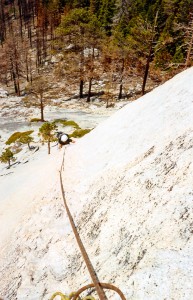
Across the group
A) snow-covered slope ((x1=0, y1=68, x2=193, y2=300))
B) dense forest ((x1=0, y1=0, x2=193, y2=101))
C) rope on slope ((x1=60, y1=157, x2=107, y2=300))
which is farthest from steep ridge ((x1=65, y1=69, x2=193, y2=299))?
dense forest ((x1=0, y1=0, x2=193, y2=101))

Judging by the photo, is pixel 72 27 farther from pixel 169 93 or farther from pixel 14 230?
pixel 14 230

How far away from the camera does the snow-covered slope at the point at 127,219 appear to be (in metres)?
4.26

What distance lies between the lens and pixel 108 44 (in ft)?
133

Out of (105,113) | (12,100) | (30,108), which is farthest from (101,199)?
(12,100)

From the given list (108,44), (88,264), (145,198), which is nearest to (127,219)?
(145,198)

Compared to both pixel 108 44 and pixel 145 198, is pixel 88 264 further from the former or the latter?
pixel 108 44

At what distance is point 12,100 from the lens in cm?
4528

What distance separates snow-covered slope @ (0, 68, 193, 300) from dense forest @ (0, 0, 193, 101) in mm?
11621

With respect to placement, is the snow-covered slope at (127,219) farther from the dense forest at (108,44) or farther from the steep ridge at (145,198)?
the dense forest at (108,44)

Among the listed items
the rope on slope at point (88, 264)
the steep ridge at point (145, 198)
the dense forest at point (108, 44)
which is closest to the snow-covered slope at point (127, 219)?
the steep ridge at point (145, 198)

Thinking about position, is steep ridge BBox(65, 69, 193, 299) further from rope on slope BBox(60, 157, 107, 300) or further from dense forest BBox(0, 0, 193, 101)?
dense forest BBox(0, 0, 193, 101)

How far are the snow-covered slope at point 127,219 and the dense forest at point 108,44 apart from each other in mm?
11621

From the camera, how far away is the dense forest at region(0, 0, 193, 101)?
104ft

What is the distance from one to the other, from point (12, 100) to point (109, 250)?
43.7 m
